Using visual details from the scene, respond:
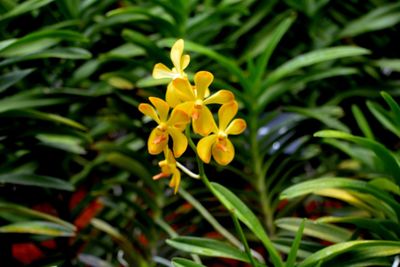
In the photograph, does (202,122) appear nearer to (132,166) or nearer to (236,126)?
(236,126)

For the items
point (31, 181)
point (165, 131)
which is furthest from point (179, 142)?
point (31, 181)

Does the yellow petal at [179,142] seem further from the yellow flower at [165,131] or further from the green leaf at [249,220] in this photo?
the green leaf at [249,220]

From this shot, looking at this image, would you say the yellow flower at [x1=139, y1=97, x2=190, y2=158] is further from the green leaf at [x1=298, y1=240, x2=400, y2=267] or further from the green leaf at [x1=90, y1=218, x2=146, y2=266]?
the green leaf at [x1=90, y1=218, x2=146, y2=266]

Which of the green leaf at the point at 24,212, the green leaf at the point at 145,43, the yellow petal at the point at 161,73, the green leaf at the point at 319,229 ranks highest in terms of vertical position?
the green leaf at the point at 145,43

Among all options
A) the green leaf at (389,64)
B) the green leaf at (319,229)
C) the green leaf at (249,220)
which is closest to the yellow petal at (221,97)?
the green leaf at (249,220)

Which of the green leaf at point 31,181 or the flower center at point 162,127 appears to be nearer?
the flower center at point 162,127

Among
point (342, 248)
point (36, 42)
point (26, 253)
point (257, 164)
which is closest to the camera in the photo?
point (342, 248)

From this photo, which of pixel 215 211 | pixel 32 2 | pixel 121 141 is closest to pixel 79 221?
pixel 121 141

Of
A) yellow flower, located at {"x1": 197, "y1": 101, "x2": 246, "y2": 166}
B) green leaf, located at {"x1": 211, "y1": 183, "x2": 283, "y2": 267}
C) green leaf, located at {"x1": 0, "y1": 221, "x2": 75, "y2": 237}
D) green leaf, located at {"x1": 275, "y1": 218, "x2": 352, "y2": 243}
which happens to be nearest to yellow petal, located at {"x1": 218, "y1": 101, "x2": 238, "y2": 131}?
yellow flower, located at {"x1": 197, "y1": 101, "x2": 246, "y2": 166}
